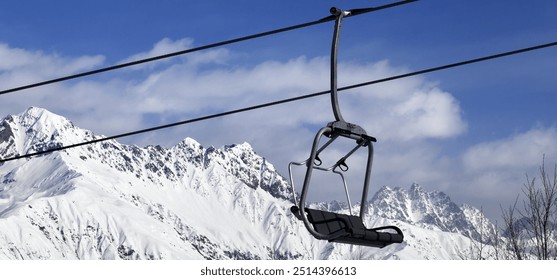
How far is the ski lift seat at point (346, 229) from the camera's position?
719cm

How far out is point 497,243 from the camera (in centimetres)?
2323

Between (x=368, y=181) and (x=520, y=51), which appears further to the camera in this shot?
(x=520, y=51)

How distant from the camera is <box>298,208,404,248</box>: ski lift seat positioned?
283 inches

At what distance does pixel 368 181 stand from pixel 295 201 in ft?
2.17

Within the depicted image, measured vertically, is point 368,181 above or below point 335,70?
below

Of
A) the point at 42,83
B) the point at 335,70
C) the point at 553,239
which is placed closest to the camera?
the point at 335,70

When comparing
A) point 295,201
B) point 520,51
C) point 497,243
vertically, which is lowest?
point 295,201

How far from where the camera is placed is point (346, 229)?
23.7 feet
